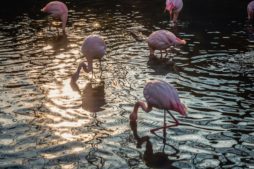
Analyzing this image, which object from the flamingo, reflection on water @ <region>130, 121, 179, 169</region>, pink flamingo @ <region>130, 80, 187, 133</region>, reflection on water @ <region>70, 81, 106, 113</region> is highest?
the flamingo

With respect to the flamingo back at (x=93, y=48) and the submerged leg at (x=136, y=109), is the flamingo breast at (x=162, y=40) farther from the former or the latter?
the submerged leg at (x=136, y=109)

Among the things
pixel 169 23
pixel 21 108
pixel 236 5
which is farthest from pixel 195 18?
pixel 21 108

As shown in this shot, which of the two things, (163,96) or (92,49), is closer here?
(163,96)

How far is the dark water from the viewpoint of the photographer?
22.9 ft

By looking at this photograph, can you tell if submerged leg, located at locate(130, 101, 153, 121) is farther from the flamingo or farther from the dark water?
the flamingo

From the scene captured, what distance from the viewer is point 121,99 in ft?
30.9

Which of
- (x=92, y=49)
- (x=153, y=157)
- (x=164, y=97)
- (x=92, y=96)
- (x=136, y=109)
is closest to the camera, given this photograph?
(x=153, y=157)

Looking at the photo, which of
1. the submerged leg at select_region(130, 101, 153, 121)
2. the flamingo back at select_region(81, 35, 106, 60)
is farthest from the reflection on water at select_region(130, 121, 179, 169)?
the flamingo back at select_region(81, 35, 106, 60)

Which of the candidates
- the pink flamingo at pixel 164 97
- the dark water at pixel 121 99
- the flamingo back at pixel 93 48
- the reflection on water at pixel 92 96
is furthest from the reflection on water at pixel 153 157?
the flamingo back at pixel 93 48

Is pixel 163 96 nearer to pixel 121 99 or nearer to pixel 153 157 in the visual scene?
pixel 153 157

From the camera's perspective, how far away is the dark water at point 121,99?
22.9 ft

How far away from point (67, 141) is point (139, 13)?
40.9ft

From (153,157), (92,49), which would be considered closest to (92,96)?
(92,49)

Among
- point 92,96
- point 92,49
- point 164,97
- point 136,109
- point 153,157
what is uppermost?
point 92,49
